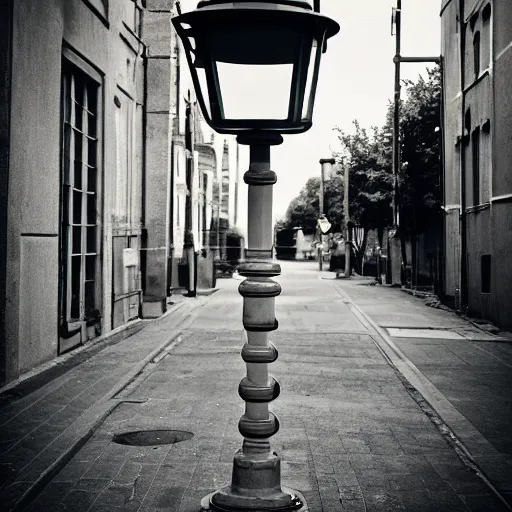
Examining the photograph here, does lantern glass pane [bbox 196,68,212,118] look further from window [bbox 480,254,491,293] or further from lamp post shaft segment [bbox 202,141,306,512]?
window [bbox 480,254,491,293]

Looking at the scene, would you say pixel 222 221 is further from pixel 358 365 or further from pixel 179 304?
pixel 358 365

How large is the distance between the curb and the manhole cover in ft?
7.04

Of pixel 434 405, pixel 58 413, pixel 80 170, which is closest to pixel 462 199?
pixel 80 170

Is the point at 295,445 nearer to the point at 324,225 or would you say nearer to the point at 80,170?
the point at 80,170

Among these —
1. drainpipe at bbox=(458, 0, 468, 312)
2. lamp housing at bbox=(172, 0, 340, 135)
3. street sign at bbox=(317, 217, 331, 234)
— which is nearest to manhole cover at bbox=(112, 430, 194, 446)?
lamp housing at bbox=(172, 0, 340, 135)

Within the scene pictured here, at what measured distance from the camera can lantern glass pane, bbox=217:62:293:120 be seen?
15.4 ft

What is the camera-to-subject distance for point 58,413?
25.2 ft

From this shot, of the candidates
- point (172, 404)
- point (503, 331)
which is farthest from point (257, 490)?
point (503, 331)

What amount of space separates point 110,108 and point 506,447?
30.5 ft

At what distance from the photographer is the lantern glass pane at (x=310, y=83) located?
4695 mm

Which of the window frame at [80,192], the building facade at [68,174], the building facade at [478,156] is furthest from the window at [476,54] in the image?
the window frame at [80,192]

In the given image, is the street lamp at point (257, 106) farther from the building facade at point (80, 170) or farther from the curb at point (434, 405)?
the building facade at point (80, 170)

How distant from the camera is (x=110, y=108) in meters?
13.9

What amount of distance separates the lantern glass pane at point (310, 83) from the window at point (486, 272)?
13071 mm
